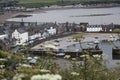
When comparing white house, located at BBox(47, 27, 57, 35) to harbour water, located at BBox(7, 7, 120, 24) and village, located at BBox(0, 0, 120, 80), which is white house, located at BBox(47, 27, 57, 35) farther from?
harbour water, located at BBox(7, 7, 120, 24)

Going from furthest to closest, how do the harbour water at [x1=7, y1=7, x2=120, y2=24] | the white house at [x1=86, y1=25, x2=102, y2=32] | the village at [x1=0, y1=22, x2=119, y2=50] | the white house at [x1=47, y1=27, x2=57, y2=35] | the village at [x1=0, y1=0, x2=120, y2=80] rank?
the harbour water at [x1=7, y1=7, x2=120, y2=24]
the white house at [x1=86, y1=25, x2=102, y2=32]
the white house at [x1=47, y1=27, x2=57, y2=35]
the village at [x1=0, y1=22, x2=119, y2=50]
the village at [x1=0, y1=0, x2=120, y2=80]

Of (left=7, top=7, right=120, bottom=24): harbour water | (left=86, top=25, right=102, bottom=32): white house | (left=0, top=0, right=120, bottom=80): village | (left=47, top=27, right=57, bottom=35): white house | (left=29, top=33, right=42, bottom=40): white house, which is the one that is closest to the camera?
(left=0, top=0, right=120, bottom=80): village

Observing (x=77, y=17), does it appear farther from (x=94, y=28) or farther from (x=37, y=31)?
(x=37, y=31)

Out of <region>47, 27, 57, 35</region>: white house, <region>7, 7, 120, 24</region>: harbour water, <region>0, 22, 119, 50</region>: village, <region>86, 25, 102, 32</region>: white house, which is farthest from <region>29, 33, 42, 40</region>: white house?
<region>7, 7, 120, 24</region>: harbour water

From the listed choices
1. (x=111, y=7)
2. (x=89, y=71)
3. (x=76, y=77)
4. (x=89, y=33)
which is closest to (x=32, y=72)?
(x=76, y=77)

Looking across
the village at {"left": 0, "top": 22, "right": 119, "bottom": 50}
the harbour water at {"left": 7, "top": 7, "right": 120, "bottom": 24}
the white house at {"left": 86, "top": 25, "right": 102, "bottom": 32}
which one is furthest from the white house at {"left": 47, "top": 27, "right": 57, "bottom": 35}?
the harbour water at {"left": 7, "top": 7, "right": 120, "bottom": 24}

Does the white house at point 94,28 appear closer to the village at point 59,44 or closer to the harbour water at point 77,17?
the village at point 59,44

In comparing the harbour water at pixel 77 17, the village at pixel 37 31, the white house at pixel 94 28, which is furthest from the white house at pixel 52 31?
the harbour water at pixel 77 17

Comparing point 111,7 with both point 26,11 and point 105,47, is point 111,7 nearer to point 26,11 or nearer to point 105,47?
point 26,11

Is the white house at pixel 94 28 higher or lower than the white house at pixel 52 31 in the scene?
lower

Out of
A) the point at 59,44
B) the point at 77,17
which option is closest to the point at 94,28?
the point at 77,17

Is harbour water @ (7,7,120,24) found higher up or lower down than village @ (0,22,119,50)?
lower down

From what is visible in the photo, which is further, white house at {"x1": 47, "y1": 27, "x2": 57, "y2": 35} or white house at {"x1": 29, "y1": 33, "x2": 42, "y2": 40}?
white house at {"x1": 47, "y1": 27, "x2": 57, "y2": 35}

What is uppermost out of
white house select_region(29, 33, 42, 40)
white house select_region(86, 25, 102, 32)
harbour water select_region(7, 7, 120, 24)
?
white house select_region(29, 33, 42, 40)
